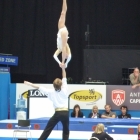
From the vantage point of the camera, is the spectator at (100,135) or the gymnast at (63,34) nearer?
the spectator at (100,135)

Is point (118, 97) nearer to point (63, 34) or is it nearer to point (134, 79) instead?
point (134, 79)

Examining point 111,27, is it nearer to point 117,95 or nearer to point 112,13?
point 112,13

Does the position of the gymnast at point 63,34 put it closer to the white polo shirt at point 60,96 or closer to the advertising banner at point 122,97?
the white polo shirt at point 60,96

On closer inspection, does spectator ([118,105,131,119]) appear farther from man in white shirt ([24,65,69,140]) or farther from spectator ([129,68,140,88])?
man in white shirt ([24,65,69,140])

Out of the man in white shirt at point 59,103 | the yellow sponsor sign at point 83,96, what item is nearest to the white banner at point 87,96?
the yellow sponsor sign at point 83,96

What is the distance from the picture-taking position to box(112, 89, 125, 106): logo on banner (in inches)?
671

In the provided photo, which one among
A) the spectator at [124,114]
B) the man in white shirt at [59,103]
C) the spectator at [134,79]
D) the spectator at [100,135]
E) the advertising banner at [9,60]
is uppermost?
the advertising banner at [9,60]

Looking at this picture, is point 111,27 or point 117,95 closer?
point 117,95

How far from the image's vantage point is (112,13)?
2020 centimetres

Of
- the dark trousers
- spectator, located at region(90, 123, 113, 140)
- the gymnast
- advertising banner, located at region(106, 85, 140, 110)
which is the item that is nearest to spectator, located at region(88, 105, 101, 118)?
advertising banner, located at region(106, 85, 140, 110)

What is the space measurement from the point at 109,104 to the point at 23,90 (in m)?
2.95

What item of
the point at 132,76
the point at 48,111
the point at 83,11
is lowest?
the point at 48,111

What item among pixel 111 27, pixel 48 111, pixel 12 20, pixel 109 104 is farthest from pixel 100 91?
pixel 12 20

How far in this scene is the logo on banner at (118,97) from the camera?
1703 cm
